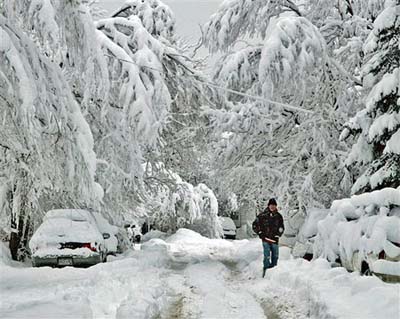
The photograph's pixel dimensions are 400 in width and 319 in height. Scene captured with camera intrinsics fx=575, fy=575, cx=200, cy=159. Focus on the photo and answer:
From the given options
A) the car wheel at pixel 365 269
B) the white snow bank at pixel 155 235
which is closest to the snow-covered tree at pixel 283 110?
the car wheel at pixel 365 269

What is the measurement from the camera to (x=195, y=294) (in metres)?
11.4

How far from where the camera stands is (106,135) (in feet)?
47.0

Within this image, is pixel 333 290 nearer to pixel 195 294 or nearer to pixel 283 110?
pixel 195 294

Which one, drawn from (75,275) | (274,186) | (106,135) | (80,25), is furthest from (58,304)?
(274,186)

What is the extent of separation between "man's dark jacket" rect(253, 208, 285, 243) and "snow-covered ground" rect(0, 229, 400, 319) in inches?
30.1

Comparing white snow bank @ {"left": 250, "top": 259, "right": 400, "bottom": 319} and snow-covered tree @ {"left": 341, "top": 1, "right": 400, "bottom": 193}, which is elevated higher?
snow-covered tree @ {"left": 341, "top": 1, "right": 400, "bottom": 193}

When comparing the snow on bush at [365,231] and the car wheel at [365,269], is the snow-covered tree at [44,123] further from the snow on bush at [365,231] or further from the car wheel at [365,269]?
the car wheel at [365,269]

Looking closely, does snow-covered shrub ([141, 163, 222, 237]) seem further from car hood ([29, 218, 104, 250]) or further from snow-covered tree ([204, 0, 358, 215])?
car hood ([29, 218, 104, 250])

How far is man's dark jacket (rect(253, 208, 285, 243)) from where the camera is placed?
14.1 metres

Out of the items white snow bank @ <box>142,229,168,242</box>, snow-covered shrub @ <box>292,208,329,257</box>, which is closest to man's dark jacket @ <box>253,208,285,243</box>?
snow-covered shrub @ <box>292,208,329,257</box>

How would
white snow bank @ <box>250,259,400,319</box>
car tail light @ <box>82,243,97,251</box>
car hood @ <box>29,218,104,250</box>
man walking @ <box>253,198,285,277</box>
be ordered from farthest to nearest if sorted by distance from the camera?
car tail light @ <box>82,243,97,251</box> < car hood @ <box>29,218,104,250</box> < man walking @ <box>253,198,285,277</box> < white snow bank @ <box>250,259,400,319</box>

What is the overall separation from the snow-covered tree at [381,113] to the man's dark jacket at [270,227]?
2.14 metres

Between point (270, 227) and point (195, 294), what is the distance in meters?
3.46

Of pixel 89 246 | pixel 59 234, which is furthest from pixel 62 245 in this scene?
pixel 89 246
